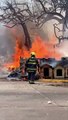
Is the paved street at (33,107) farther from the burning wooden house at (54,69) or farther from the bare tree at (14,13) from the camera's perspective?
the bare tree at (14,13)

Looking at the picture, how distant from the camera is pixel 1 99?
1395 cm

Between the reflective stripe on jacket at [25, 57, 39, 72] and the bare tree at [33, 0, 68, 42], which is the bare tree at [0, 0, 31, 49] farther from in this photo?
the reflective stripe on jacket at [25, 57, 39, 72]

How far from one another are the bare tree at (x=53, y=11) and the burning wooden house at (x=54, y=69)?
12041 mm

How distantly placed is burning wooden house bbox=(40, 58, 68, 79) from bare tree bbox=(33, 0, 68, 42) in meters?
12.0

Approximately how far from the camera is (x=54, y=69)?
24.0 m

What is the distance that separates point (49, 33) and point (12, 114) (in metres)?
35.7

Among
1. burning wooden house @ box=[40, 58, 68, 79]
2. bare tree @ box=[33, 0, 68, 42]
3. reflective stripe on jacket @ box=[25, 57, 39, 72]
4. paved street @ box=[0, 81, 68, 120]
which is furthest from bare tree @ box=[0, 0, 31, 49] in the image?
paved street @ box=[0, 81, 68, 120]

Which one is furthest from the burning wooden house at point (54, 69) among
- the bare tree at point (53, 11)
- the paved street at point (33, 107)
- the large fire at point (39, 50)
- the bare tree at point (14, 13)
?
the bare tree at point (14, 13)

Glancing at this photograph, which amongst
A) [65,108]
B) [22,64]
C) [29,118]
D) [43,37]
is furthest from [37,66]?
[43,37]

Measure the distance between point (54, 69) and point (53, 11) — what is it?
48.7 ft

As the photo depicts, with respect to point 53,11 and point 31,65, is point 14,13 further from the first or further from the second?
point 31,65

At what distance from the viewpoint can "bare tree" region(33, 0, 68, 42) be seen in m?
36.7

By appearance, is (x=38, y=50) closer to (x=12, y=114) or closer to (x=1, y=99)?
(x=1, y=99)

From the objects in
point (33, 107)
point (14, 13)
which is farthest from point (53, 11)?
point (33, 107)
